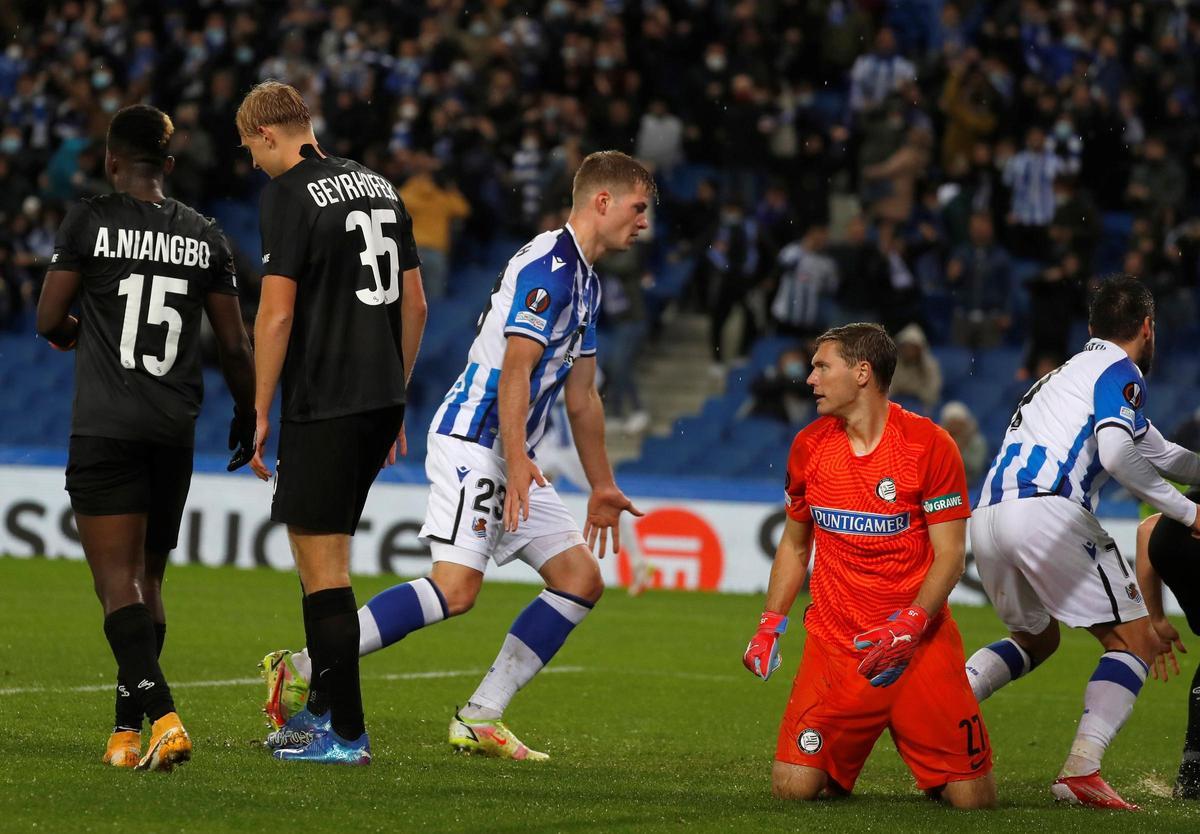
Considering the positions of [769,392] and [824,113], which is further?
[824,113]

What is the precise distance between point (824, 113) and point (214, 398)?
7.82 m

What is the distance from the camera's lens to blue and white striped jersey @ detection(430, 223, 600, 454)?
6.78m

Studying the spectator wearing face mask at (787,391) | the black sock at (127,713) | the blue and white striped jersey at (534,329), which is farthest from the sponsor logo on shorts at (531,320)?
the spectator wearing face mask at (787,391)

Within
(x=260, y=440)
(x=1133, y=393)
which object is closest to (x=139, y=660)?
(x=260, y=440)

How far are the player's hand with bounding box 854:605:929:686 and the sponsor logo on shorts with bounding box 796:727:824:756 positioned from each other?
30 centimetres

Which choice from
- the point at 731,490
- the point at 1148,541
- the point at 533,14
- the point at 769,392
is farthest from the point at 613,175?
the point at 533,14

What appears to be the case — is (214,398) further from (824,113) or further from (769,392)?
(824,113)

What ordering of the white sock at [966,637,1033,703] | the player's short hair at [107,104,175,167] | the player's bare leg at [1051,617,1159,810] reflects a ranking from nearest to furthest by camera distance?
the player's short hair at [107,104,175,167], the player's bare leg at [1051,617,1159,810], the white sock at [966,637,1033,703]

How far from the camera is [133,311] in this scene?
6.16 metres

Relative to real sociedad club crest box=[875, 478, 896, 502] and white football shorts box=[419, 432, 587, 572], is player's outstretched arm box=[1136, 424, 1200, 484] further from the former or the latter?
white football shorts box=[419, 432, 587, 572]

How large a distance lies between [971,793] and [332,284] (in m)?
2.78

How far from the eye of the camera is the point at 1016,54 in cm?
2080

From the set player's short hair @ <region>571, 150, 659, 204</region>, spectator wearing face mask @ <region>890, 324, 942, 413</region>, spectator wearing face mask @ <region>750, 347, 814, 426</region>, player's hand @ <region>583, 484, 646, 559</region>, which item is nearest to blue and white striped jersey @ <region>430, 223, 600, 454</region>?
player's short hair @ <region>571, 150, 659, 204</region>

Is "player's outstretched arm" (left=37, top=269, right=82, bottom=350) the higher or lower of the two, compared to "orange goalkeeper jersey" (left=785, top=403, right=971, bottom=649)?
higher
